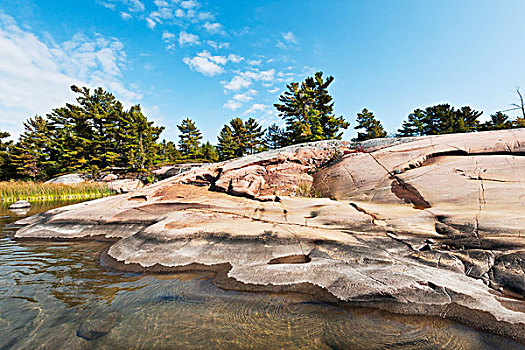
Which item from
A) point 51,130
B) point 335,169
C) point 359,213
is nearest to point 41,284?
point 359,213

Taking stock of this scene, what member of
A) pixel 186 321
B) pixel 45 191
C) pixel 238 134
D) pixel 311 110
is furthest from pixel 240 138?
pixel 186 321

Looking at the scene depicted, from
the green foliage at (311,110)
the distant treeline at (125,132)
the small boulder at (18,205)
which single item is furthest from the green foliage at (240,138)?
the small boulder at (18,205)

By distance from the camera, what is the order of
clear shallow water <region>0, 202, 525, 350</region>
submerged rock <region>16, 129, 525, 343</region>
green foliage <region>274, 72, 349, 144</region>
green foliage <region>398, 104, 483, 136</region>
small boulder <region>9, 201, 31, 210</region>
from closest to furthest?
clear shallow water <region>0, 202, 525, 350</region>
submerged rock <region>16, 129, 525, 343</region>
small boulder <region>9, 201, 31, 210</region>
green foliage <region>274, 72, 349, 144</region>
green foliage <region>398, 104, 483, 136</region>

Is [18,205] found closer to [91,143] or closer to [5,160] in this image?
[91,143]

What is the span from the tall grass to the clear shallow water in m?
20.7

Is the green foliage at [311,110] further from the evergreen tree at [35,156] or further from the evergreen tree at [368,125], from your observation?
the evergreen tree at [35,156]

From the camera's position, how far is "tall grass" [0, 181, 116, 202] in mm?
18094

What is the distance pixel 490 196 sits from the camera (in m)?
4.96

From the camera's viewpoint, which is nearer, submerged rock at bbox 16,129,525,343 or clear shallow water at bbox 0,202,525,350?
clear shallow water at bbox 0,202,525,350

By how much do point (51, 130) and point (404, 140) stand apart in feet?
180

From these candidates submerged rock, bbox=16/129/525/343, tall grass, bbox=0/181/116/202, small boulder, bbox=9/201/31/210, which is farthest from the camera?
tall grass, bbox=0/181/116/202

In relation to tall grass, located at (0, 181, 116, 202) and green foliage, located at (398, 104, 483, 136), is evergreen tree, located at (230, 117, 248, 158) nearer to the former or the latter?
tall grass, located at (0, 181, 116, 202)

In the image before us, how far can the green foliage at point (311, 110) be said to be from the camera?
88.8 feet

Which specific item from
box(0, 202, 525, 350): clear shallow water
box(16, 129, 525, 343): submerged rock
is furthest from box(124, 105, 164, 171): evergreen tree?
box(0, 202, 525, 350): clear shallow water
